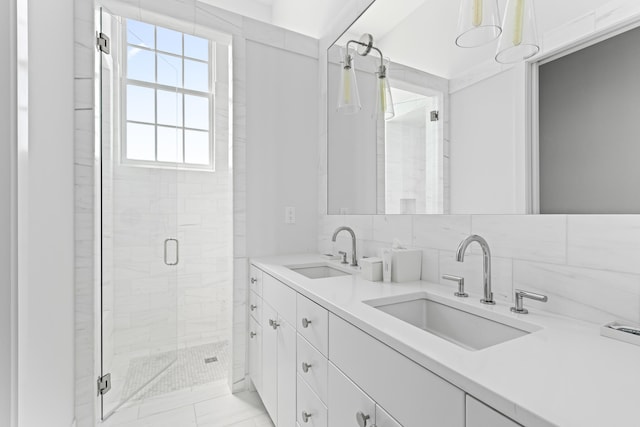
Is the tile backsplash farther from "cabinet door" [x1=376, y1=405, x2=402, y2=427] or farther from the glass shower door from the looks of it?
the glass shower door

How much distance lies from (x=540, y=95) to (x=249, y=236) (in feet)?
5.50

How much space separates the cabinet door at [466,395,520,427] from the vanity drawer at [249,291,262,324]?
1384 mm

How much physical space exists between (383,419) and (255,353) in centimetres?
129

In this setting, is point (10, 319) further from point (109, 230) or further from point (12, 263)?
point (109, 230)

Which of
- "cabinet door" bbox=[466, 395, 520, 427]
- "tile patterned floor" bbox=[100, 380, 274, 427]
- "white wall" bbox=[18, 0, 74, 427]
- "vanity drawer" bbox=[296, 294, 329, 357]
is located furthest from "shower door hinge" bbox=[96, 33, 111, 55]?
"cabinet door" bbox=[466, 395, 520, 427]

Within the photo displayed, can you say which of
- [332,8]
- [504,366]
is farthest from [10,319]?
[332,8]

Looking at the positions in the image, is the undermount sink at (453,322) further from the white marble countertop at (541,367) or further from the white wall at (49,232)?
the white wall at (49,232)

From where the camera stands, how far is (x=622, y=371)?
1.94 feet

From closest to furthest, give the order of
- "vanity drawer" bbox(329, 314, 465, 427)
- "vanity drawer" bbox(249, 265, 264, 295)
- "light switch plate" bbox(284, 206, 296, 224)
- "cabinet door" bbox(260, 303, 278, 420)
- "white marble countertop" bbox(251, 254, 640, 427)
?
"white marble countertop" bbox(251, 254, 640, 427)
"vanity drawer" bbox(329, 314, 465, 427)
"cabinet door" bbox(260, 303, 278, 420)
"vanity drawer" bbox(249, 265, 264, 295)
"light switch plate" bbox(284, 206, 296, 224)

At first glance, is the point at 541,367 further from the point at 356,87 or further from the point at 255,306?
the point at 356,87

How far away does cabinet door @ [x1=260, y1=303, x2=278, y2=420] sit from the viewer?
5.07ft

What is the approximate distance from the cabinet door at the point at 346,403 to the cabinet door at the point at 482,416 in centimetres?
32

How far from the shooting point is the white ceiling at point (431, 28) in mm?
956

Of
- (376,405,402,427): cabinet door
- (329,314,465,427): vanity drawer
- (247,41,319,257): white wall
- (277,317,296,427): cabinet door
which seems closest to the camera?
(329,314,465,427): vanity drawer
